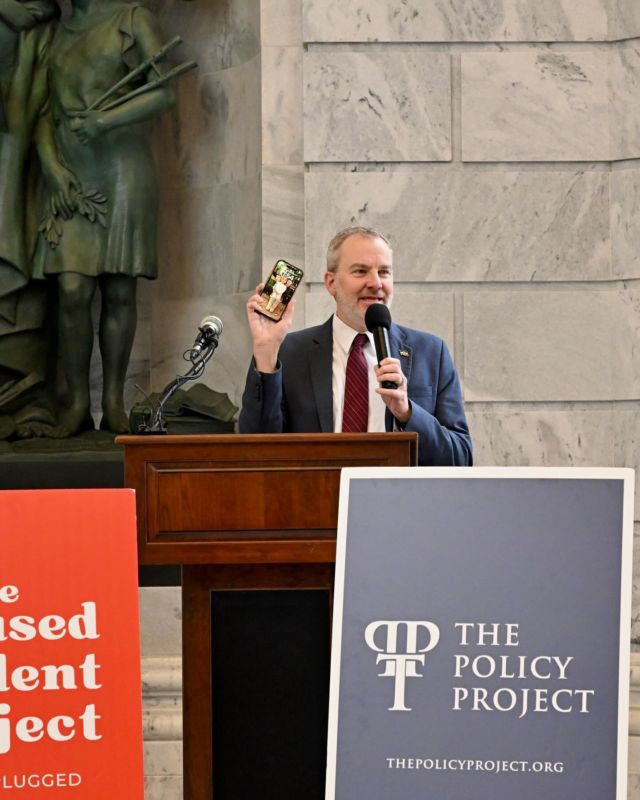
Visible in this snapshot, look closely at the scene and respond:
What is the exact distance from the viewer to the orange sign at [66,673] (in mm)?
2064

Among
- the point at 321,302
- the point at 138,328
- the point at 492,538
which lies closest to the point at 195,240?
the point at 138,328

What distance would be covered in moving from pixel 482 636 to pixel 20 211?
13.0 feet

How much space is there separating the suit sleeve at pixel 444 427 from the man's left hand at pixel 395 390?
0.12 ft

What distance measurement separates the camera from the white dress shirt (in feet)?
10.7

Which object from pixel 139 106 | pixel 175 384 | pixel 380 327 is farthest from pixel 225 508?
pixel 139 106

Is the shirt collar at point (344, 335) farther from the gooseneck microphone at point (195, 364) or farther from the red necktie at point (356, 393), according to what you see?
the gooseneck microphone at point (195, 364)

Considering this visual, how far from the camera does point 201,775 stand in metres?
2.56

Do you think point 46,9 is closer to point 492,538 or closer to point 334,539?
point 334,539

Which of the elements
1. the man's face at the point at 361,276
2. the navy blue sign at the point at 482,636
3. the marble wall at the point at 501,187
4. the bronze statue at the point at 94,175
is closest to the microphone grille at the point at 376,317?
the man's face at the point at 361,276

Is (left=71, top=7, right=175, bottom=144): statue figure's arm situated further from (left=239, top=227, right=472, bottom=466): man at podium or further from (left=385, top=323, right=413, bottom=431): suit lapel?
(left=385, top=323, right=413, bottom=431): suit lapel

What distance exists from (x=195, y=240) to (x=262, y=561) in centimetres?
364

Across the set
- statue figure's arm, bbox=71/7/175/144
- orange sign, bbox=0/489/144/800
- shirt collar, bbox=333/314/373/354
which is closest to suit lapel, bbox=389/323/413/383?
shirt collar, bbox=333/314/373/354

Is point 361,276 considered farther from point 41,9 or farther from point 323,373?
point 41,9

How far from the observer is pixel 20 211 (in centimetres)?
551
